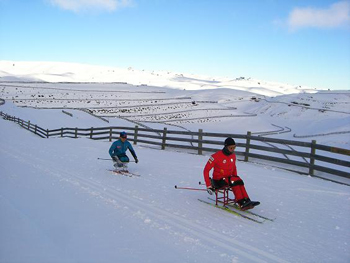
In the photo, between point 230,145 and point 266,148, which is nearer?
point 230,145

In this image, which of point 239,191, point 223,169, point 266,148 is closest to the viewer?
point 239,191

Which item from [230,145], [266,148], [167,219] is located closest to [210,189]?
[230,145]

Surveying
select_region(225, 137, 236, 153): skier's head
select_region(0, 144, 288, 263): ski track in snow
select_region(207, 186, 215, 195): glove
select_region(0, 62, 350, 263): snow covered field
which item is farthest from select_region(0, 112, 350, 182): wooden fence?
select_region(0, 144, 288, 263): ski track in snow

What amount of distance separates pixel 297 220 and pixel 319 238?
0.87 m

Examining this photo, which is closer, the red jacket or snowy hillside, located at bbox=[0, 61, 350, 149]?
the red jacket

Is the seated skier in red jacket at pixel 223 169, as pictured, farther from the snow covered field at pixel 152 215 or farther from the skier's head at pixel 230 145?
the snow covered field at pixel 152 215

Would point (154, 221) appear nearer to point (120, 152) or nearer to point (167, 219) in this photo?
point (167, 219)

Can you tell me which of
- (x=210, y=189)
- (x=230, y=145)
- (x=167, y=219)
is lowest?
(x=167, y=219)

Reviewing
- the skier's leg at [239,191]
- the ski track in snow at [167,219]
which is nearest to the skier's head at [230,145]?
the skier's leg at [239,191]

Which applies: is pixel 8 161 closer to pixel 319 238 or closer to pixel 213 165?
pixel 213 165

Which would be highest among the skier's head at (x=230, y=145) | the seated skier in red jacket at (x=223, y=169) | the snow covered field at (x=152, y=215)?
the skier's head at (x=230, y=145)

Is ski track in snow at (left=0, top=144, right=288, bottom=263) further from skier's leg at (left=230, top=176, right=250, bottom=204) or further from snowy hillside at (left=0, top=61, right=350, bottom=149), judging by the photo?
snowy hillside at (left=0, top=61, right=350, bottom=149)

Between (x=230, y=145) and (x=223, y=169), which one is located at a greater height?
(x=230, y=145)

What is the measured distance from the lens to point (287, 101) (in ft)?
246
